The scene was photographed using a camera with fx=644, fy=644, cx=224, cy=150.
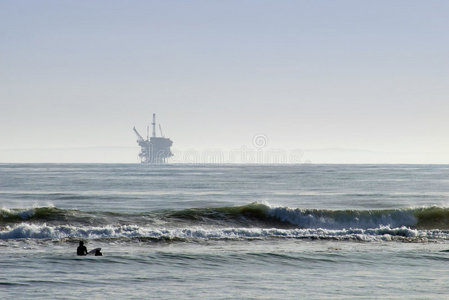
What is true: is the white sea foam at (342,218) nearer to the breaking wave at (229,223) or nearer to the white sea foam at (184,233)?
the breaking wave at (229,223)

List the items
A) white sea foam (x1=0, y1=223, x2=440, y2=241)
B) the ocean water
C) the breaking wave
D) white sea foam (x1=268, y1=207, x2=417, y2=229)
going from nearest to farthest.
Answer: the ocean water → white sea foam (x1=0, y1=223, x2=440, y2=241) → the breaking wave → white sea foam (x1=268, y1=207, x2=417, y2=229)

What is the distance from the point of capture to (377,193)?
74.3m

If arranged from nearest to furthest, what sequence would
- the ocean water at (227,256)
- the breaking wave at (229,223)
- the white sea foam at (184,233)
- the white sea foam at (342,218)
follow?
→ the ocean water at (227,256) < the white sea foam at (184,233) < the breaking wave at (229,223) < the white sea foam at (342,218)

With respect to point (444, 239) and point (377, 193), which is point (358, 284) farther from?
point (377, 193)

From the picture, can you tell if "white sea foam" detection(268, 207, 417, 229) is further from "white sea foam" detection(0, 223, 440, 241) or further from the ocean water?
"white sea foam" detection(0, 223, 440, 241)

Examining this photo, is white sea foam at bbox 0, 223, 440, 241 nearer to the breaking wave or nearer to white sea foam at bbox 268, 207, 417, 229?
the breaking wave

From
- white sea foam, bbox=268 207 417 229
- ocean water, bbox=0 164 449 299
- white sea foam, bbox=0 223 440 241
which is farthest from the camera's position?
white sea foam, bbox=268 207 417 229

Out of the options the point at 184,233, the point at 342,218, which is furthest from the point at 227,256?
the point at 342,218

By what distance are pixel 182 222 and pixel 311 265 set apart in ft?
59.8

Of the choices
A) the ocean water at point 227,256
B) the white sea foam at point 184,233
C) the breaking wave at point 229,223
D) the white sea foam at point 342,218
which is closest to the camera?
the ocean water at point 227,256

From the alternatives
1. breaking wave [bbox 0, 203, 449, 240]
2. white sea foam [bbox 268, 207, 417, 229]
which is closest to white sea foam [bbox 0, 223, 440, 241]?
breaking wave [bbox 0, 203, 449, 240]

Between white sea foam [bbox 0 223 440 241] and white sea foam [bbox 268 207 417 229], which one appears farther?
white sea foam [bbox 268 207 417 229]

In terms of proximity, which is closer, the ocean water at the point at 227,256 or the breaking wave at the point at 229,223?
the ocean water at the point at 227,256

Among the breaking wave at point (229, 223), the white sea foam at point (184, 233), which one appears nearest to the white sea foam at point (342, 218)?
the breaking wave at point (229, 223)
